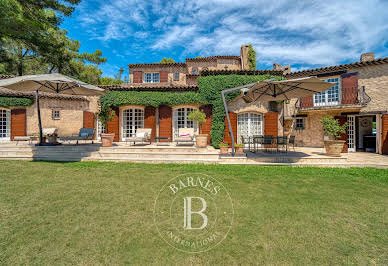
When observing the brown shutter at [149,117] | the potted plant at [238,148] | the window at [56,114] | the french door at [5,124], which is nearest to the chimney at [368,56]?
the potted plant at [238,148]

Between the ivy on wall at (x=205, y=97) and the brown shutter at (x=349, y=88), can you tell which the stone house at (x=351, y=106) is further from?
the ivy on wall at (x=205, y=97)

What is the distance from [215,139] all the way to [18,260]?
918 cm

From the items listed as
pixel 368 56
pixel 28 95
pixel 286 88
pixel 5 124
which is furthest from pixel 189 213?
pixel 5 124

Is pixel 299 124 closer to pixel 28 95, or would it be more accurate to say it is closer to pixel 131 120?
pixel 131 120

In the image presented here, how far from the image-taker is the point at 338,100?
38.7 ft

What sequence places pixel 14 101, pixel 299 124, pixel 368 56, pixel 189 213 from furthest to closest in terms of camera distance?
1. pixel 299 124
2. pixel 14 101
3. pixel 368 56
4. pixel 189 213

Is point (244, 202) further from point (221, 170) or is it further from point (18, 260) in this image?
point (18, 260)

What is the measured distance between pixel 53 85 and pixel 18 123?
7967 millimetres

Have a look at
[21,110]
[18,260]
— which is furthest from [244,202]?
[21,110]

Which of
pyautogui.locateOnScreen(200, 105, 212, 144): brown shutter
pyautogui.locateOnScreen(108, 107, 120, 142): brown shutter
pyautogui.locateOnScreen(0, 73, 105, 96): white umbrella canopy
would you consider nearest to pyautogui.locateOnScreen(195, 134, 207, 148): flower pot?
pyautogui.locateOnScreen(200, 105, 212, 144): brown shutter

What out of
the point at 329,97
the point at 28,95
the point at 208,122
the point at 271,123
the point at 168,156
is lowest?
the point at 168,156

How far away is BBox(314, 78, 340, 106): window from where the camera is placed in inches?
467

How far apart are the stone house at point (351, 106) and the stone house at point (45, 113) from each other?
651 inches

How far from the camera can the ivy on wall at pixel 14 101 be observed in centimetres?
1211
